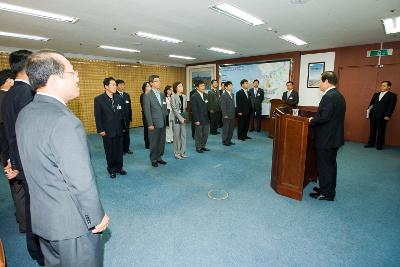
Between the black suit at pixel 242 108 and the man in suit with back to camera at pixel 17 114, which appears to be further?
the black suit at pixel 242 108

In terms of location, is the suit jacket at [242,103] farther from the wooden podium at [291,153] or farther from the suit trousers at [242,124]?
the wooden podium at [291,153]

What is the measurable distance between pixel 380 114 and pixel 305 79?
2.64 meters

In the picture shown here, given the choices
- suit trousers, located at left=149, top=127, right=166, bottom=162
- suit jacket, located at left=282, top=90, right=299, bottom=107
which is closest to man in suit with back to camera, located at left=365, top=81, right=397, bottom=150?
suit jacket, located at left=282, top=90, right=299, bottom=107

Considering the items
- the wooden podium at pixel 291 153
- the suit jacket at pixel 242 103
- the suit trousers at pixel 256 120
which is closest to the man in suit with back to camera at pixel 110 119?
the wooden podium at pixel 291 153

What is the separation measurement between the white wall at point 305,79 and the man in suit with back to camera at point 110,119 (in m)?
6.56

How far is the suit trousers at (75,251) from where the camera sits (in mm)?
1239

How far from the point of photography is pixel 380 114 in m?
6.03

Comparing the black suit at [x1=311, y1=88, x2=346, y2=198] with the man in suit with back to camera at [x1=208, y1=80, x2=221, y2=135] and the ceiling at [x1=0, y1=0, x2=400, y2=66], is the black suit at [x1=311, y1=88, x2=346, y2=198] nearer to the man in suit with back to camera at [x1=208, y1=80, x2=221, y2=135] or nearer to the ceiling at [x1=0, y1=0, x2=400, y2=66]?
the ceiling at [x1=0, y1=0, x2=400, y2=66]

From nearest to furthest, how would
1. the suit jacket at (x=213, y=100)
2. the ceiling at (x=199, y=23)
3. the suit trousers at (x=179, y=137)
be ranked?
the ceiling at (x=199, y=23) → the suit trousers at (x=179, y=137) → the suit jacket at (x=213, y=100)

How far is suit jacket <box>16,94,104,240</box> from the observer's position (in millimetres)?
1119

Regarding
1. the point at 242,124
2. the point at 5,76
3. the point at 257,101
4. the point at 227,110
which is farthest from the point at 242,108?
the point at 5,76

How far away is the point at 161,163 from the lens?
4949 millimetres

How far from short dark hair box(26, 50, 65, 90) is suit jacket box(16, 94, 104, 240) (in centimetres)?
9

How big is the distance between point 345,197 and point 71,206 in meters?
3.65
